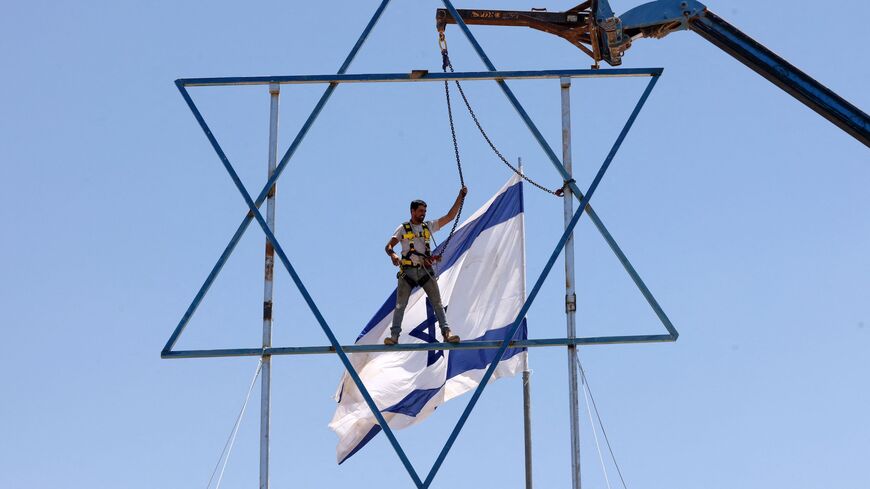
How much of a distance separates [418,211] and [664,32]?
4453 millimetres

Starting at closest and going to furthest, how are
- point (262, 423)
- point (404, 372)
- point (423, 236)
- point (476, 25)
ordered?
point (262, 423)
point (423, 236)
point (476, 25)
point (404, 372)

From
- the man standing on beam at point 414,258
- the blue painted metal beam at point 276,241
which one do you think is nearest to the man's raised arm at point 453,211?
the man standing on beam at point 414,258

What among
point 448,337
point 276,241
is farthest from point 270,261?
point 448,337

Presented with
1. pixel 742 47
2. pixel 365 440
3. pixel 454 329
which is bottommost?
pixel 365 440

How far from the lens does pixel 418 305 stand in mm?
28344

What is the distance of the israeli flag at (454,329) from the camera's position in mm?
27594

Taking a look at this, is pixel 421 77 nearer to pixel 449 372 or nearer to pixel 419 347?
pixel 419 347

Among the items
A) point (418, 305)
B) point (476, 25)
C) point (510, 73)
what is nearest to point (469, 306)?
point (418, 305)

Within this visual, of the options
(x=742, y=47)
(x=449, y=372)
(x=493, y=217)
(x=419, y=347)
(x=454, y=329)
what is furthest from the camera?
(x=493, y=217)

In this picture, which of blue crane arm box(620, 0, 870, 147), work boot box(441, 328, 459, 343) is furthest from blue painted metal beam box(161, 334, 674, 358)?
blue crane arm box(620, 0, 870, 147)

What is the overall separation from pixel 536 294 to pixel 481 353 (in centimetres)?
661

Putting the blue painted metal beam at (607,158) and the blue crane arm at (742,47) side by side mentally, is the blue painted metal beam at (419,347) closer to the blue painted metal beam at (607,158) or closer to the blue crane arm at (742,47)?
the blue painted metal beam at (607,158)

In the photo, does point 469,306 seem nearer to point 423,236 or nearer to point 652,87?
point 423,236

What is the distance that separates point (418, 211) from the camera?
23.3m
